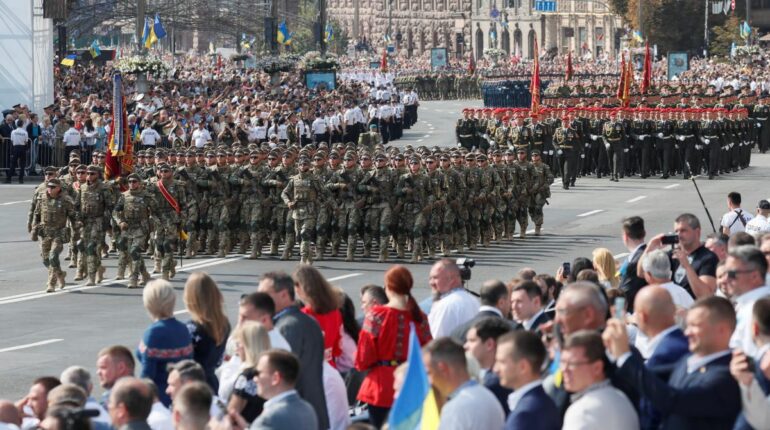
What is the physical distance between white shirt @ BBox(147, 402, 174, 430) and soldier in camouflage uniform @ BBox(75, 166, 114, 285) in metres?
13.6

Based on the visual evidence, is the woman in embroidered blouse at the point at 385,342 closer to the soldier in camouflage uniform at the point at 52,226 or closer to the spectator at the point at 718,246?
the spectator at the point at 718,246

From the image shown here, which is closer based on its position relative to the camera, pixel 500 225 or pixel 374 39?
pixel 500 225

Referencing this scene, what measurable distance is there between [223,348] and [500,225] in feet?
57.6

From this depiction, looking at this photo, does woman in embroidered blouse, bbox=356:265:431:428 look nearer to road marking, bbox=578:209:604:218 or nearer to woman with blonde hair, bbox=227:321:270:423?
woman with blonde hair, bbox=227:321:270:423

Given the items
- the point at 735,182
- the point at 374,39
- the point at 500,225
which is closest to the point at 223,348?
the point at 500,225

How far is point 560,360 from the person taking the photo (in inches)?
337

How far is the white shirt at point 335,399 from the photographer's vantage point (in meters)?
11.1

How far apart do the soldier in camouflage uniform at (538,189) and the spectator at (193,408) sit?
67.3 feet

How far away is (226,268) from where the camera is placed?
981 inches

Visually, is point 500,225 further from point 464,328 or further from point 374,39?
point 374,39

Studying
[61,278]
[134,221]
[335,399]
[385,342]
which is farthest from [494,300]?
[61,278]

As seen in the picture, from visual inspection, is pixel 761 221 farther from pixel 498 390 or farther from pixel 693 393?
pixel 693 393

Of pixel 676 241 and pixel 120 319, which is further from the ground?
pixel 676 241

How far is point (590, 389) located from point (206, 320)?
11.1 feet
